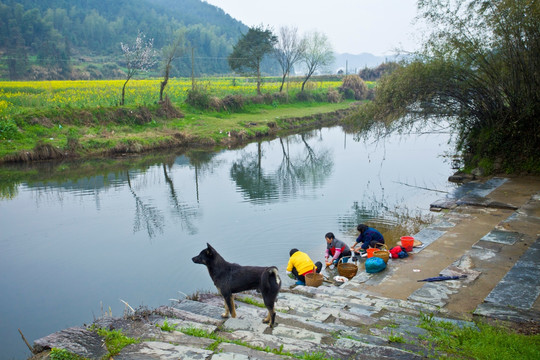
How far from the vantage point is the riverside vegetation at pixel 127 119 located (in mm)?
23562

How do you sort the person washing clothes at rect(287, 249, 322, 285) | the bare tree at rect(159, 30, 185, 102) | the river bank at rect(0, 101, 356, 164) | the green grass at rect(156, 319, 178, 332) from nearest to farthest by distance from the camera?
the green grass at rect(156, 319, 178, 332)
the person washing clothes at rect(287, 249, 322, 285)
the river bank at rect(0, 101, 356, 164)
the bare tree at rect(159, 30, 185, 102)

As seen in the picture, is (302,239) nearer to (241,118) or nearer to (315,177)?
(315,177)

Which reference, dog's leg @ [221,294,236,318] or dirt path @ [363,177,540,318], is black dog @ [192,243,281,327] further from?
dirt path @ [363,177,540,318]

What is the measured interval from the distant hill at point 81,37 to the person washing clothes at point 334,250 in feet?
100

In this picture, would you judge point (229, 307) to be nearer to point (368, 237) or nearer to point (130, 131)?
point (368, 237)

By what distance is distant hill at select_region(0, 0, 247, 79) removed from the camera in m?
54.5

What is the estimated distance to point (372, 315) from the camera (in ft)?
20.9

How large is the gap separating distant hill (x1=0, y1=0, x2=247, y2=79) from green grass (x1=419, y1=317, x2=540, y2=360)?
114ft

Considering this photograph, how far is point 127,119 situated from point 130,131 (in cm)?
A: 131

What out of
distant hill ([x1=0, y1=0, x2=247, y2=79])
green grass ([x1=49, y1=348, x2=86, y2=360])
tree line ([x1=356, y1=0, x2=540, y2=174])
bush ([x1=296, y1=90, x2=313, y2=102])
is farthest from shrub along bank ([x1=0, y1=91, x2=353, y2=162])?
green grass ([x1=49, y1=348, x2=86, y2=360])

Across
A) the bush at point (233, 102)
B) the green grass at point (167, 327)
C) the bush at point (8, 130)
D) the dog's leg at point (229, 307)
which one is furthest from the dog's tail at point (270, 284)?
the bush at point (233, 102)

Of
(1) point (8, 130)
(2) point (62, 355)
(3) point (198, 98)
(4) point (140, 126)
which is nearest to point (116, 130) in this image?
(4) point (140, 126)

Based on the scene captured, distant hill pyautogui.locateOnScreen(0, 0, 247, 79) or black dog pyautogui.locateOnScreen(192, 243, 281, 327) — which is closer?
black dog pyautogui.locateOnScreen(192, 243, 281, 327)

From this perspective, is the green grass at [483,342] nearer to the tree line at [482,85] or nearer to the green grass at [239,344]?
the green grass at [239,344]
